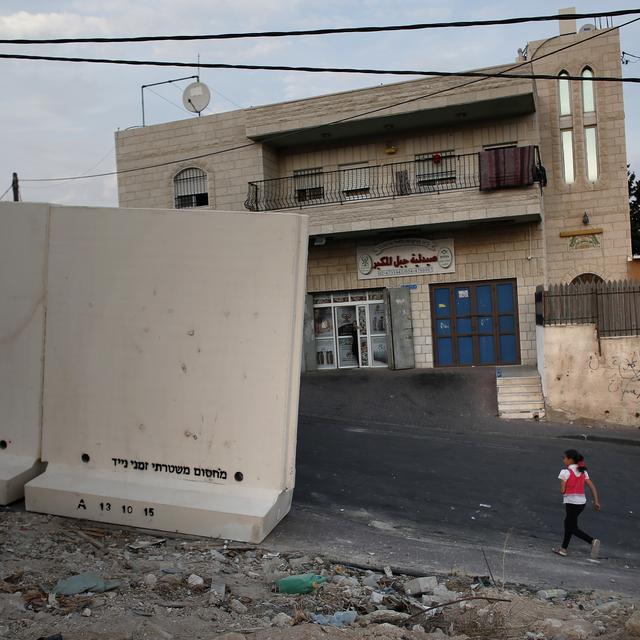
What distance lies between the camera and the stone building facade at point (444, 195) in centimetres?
1895

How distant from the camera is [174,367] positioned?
7.29m

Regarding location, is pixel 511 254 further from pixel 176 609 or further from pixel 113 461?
pixel 176 609

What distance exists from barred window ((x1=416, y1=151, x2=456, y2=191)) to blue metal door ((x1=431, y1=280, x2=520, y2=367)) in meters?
3.04

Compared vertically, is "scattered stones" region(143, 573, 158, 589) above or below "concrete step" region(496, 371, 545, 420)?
below

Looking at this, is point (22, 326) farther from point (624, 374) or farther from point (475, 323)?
point (475, 323)

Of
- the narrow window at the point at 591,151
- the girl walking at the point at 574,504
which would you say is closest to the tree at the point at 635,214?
the narrow window at the point at 591,151

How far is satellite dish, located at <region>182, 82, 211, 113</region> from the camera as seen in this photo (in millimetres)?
22250

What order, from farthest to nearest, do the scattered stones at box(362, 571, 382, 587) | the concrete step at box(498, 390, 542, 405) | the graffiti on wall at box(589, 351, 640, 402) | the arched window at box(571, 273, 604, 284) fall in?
the arched window at box(571, 273, 604, 284) < the concrete step at box(498, 390, 542, 405) < the graffiti on wall at box(589, 351, 640, 402) < the scattered stones at box(362, 571, 382, 587)

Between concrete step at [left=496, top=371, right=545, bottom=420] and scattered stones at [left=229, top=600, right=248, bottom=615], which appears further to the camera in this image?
concrete step at [left=496, top=371, right=545, bottom=420]

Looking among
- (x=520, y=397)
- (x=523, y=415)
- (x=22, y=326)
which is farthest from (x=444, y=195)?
(x=22, y=326)

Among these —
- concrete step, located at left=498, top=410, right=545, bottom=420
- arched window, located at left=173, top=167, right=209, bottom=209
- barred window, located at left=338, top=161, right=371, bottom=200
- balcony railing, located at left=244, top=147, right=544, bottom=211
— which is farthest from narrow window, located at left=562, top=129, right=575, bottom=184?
arched window, located at left=173, top=167, right=209, bottom=209

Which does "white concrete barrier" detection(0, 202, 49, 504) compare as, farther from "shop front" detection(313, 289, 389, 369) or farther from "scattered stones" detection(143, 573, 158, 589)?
"shop front" detection(313, 289, 389, 369)

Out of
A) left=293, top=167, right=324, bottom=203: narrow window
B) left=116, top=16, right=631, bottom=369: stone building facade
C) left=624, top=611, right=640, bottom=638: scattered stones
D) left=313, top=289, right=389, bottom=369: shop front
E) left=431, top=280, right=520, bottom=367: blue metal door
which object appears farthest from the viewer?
left=293, top=167, right=324, bottom=203: narrow window

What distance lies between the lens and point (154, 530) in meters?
7.09
